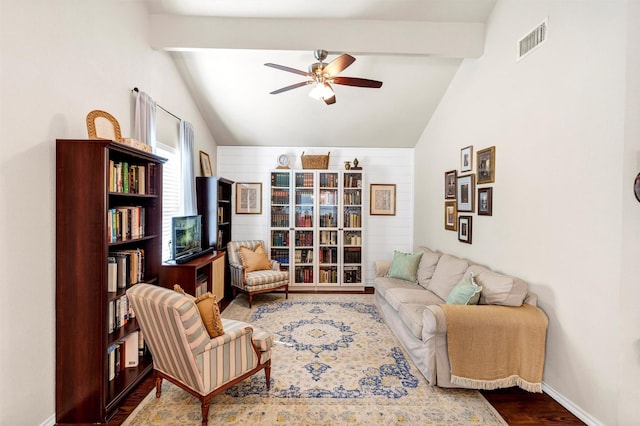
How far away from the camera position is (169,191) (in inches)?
159

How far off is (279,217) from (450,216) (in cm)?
272

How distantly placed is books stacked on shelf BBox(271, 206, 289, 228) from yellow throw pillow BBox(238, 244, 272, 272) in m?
0.61

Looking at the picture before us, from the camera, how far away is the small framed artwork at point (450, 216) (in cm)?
408

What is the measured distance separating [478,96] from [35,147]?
3.94 metres

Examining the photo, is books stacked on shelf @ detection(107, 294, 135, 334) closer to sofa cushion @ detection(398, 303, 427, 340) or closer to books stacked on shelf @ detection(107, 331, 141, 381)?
books stacked on shelf @ detection(107, 331, 141, 381)

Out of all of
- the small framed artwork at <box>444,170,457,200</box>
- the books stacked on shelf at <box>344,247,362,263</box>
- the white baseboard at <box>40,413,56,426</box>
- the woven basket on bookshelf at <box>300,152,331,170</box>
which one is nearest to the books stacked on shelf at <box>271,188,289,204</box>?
the woven basket on bookshelf at <box>300,152,331,170</box>

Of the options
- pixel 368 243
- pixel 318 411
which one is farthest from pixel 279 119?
pixel 318 411

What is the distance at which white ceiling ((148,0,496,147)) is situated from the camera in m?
3.24

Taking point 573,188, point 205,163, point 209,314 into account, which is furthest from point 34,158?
point 573,188

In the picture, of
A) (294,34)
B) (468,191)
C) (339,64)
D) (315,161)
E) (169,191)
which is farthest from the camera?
(315,161)

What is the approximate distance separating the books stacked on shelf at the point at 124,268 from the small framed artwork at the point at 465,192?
3.41 meters

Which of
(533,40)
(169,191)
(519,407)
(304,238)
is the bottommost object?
(519,407)

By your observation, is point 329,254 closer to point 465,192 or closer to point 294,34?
point 465,192

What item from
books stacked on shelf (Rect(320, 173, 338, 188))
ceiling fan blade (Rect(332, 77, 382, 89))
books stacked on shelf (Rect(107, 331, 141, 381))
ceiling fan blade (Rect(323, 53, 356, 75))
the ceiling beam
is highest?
the ceiling beam
